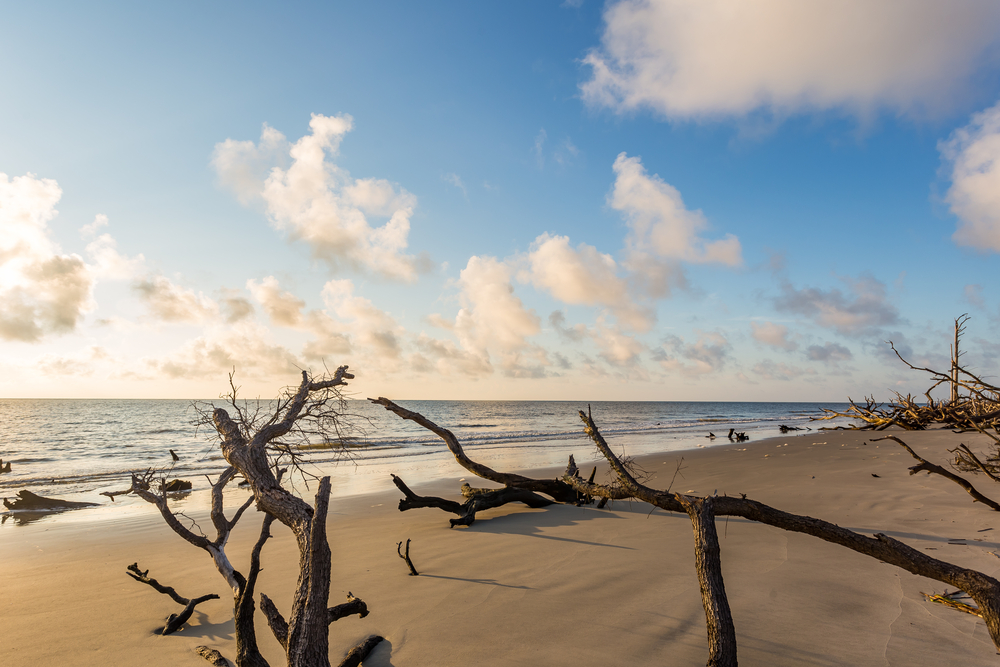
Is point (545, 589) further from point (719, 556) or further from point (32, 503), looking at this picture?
point (32, 503)

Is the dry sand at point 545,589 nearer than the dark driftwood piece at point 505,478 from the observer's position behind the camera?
Yes

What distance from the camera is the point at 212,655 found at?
470 cm

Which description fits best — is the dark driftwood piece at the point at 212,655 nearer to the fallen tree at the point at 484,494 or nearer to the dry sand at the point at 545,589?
the dry sand at the point at 545,589

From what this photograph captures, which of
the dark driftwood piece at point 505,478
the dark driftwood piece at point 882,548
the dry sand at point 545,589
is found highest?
the dark driftwood piece at point 882,548

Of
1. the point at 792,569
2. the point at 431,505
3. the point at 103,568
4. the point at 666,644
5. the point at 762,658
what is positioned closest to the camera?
the point at 762,658

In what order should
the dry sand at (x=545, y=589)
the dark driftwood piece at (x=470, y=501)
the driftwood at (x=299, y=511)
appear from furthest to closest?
the dark driftwood piece at (x=470, y=501) → the dry sand at (x=545, y=589) → the driftwood at (x=299, y=511)

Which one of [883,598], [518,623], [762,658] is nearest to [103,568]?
[518,623]

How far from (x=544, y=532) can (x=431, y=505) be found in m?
2.44

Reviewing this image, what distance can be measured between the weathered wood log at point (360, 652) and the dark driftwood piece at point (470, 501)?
4.51 meters

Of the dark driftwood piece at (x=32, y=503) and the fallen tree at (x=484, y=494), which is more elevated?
the fallen tree at (x=484, y=494)

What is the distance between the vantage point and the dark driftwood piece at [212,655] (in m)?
4.54

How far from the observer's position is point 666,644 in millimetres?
4801

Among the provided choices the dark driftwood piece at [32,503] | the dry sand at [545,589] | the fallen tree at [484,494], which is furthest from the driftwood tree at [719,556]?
the dark driftwood piece at [32,503]

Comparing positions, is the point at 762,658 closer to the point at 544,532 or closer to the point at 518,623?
the point at 518,623
